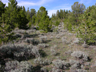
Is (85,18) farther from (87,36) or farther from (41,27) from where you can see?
(41,27)

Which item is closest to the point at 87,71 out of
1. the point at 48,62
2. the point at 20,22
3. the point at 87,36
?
the point at 48,62

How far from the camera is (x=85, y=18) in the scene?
28.0ft

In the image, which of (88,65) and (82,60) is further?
(82,60)

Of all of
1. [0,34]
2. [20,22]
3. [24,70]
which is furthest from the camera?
[20,22]

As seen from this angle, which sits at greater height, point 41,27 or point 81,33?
point 41,27

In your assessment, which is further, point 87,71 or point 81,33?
point 81,33

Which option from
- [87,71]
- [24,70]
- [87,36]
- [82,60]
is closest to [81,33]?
[87,36]

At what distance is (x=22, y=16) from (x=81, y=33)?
47.9ft

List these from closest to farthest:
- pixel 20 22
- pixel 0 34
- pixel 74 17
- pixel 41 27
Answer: pixel 0 34
pixel 41 27
pixel 20 22
pixel 74 17

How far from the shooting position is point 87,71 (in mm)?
4957

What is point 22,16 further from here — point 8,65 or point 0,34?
point 8,65

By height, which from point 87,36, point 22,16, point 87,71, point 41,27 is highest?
point 22,16

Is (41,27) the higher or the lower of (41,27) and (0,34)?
the higher

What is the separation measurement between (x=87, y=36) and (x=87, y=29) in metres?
0.85
